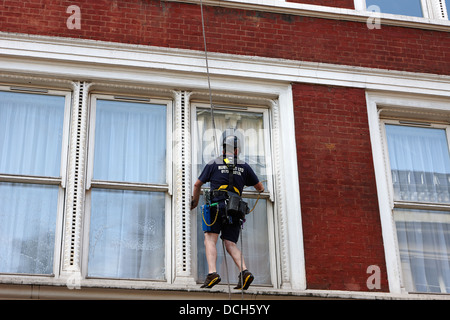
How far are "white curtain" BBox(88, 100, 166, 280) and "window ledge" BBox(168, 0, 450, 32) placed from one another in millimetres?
1734

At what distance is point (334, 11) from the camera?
35.3 ft

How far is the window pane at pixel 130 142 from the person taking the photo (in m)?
9.52

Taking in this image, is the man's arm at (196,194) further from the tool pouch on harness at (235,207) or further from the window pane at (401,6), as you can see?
the window pane at (401,6)

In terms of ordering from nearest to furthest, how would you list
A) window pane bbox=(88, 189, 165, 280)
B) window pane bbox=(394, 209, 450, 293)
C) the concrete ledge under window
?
the concrete ledge under window
window pane bbox=(88, 189, 165, 280)
window pane bbox=(394, 209, 450, 293)

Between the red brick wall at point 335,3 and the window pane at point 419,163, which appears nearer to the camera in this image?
the window pane at point 419,163

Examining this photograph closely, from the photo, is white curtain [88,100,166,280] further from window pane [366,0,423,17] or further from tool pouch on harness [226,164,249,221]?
window pane [366,0,423,17]

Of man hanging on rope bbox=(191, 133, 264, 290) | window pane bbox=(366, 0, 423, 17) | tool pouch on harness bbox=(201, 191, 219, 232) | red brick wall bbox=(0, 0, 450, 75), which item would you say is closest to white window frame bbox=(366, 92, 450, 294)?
red brick wall bbox=(0, 0, 450, 75)

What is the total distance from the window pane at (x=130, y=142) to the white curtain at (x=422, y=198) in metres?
2.94

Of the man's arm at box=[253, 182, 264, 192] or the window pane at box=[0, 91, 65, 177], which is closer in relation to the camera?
the man's arm at box=[253, 182, 264, 192]

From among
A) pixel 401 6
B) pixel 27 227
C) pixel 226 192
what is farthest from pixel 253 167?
pixel 401 6

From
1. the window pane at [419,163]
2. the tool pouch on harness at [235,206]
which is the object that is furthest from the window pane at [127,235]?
the window pane at [419,163]

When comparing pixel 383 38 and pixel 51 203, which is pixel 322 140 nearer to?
pixel 383 38

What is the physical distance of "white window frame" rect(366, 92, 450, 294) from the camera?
30.9 feet

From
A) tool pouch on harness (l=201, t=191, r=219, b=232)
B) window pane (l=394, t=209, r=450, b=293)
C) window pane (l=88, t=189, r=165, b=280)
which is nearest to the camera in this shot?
tool pouch on harness (l=201, t=191, r=219, b=232)
